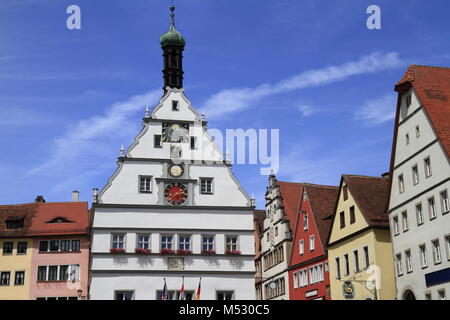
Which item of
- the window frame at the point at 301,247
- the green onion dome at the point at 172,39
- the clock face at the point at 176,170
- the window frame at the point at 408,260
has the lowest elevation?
the window frame at the point at 408,260

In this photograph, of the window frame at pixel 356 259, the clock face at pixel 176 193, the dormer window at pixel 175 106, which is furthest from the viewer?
the dormer window at pixel 175 106

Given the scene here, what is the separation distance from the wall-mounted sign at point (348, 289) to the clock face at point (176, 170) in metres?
12.6

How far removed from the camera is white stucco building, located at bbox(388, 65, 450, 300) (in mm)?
33969

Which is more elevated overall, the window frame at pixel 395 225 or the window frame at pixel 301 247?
the window frame at pixel 301 247

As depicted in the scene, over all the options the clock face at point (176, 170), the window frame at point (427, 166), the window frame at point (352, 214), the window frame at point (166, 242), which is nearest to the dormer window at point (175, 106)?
the clock face at point (176, 170)

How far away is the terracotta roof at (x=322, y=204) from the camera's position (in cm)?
4741

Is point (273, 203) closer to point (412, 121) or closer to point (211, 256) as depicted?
point (211, 256)

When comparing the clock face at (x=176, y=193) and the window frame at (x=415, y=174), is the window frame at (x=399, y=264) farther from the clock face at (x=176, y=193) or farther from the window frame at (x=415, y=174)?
the clock face at (x=176, y=193)

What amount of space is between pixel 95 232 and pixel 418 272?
1939 centimetres

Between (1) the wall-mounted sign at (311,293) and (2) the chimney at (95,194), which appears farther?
(1) the wall-mounted sign at (311,293)

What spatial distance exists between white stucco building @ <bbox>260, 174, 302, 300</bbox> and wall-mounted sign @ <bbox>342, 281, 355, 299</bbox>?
1114cm

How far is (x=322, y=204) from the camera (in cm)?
4900

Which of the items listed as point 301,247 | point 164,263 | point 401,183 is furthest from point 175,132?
point 401,183
